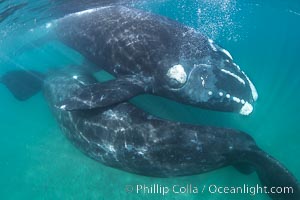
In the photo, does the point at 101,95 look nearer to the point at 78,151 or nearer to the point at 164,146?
the point at 164,146

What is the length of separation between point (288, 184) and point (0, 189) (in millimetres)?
13502

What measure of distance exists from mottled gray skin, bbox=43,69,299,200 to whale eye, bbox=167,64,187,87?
1.82 m

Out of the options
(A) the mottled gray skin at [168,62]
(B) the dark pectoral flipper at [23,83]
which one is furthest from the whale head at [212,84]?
(B) the dark pectoral flipper at [23,83]

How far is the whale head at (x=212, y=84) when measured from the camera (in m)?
10.8

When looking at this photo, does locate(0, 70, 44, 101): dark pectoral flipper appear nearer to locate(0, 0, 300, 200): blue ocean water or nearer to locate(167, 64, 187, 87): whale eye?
locate(0, 0, 300, 200): blue ocean water

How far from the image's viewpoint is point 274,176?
8.62 m

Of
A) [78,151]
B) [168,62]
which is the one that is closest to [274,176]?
[168,62]

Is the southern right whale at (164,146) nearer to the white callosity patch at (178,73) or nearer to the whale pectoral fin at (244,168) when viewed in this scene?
the whale pectoral fin at (244,168)

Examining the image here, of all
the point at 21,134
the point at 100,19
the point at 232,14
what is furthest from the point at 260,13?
the point at 21,134

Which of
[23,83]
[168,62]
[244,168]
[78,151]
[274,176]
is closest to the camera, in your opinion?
[274,176]

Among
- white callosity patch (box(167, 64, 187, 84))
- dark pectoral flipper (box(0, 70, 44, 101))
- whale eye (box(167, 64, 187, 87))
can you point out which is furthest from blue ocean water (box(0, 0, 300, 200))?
white callosity patch (box(167, 64, 187, 84))

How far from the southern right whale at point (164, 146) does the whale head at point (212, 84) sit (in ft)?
5.82

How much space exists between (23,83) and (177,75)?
9.73m

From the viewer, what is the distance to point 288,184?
8367 mm
